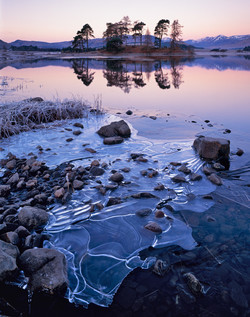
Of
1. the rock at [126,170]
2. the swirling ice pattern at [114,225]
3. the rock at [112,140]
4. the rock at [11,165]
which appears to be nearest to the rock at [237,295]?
the swirling ice pattern at [114,225]

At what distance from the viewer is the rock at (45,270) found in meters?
2.19

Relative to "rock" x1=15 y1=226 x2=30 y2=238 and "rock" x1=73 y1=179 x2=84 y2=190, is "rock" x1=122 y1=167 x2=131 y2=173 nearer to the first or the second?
"rock" x1=73 y1=179 x2=84 y2=190

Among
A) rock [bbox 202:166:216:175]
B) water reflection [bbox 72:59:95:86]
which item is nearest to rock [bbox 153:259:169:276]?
rock [bbox 202:166:216:175]

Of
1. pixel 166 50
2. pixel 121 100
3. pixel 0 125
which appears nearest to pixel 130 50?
pixel 166 50

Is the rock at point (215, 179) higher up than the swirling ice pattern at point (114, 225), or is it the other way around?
the rock at point (215, 179)

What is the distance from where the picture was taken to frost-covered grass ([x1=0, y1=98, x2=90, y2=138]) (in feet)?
21.9

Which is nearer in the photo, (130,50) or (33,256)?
(33,256)

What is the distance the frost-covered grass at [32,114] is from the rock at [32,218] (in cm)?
392

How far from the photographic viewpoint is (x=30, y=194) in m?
3.65

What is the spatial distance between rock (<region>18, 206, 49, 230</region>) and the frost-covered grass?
12.9ft

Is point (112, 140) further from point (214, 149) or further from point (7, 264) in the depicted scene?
point (7, 264)

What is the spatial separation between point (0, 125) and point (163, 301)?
5.86 m

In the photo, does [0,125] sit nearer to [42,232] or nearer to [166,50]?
[42,232]

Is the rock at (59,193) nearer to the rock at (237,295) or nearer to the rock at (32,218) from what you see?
the rock at (32,218)
